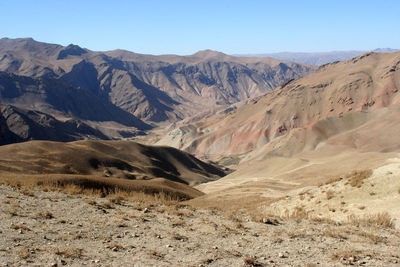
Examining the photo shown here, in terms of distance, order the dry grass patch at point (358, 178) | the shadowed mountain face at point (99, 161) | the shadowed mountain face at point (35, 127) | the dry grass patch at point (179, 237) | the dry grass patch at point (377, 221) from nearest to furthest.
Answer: the dry grass patch at point (179, 237) → the dry grass patch at point (377, 221) → the dry grass patch at point (358, 178) → the shadowed mountain face at point (99, 161) → the shadowed mountain face at point (35, 127)

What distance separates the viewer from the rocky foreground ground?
25.7 ft

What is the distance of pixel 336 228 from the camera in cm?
1057

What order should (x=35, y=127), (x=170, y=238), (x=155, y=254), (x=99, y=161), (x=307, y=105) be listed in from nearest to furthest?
(x=155, y=254)
(x=170, y=238)
(x=99, y=161)
(x=307, y=105)
(x=35, y=127)

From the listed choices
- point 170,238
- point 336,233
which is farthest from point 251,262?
point 336,233

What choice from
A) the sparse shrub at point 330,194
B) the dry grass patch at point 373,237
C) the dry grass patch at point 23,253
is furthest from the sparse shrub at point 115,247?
the sparse shrub at point 330,194

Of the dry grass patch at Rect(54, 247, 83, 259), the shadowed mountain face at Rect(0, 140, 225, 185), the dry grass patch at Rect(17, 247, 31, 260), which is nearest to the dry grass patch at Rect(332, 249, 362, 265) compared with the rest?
the dry grass patch at Rect(54, 247, 83, 259)

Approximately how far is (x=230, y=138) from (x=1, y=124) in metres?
67.8

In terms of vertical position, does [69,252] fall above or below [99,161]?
above

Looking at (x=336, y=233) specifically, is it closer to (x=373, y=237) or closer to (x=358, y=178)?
(x=373, y=237)

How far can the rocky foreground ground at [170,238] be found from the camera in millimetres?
7832

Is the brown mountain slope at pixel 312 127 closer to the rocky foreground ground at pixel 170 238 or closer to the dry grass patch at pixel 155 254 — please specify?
the rocky foreground ground at pixel 170 238

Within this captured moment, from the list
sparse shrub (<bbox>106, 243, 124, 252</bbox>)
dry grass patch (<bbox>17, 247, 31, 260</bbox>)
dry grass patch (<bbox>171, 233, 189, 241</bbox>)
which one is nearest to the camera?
dry grass patch (<bbox>17, 247, 31, 260</bbox>)

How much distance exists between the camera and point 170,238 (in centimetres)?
948

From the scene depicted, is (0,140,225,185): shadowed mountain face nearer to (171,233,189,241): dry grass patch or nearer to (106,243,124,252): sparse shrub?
(171,233,189,241): dry grass patch
